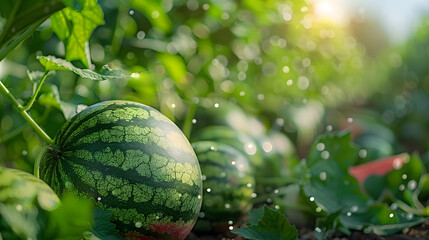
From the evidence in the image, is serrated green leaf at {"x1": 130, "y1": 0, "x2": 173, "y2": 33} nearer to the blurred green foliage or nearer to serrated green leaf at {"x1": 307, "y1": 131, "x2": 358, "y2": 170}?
the blurred green foliage

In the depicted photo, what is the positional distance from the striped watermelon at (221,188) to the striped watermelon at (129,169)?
34 cm

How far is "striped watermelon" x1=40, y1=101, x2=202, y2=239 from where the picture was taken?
1.15 meters

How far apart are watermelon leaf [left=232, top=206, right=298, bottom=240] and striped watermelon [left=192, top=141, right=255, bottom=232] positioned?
261 mm

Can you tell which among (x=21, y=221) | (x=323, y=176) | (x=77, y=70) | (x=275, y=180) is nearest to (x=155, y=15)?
(x=275, y=180)

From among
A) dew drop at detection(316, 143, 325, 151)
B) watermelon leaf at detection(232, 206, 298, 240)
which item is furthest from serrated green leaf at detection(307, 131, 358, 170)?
watermelon leaf at detection(232, 206, 298, 240)

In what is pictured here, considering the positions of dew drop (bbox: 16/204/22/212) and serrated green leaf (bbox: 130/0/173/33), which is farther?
serrated green leaf (bbox: 130/0/173/33)

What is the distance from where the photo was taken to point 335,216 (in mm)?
1558

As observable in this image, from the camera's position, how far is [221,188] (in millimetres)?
1596

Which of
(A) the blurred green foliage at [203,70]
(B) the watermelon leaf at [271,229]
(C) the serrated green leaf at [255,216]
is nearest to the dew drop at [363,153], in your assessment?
(A) the blurred green foliage at [203,70]

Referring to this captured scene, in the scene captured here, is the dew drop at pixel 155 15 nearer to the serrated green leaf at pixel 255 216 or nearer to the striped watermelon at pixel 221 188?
the striped watermelon at pixel 221 188

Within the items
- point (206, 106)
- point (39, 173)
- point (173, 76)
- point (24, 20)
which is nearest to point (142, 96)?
point (173, 76)

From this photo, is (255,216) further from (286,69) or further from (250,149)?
(286,69)

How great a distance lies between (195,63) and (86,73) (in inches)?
63.1

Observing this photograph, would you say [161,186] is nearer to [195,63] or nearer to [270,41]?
[195,63]
